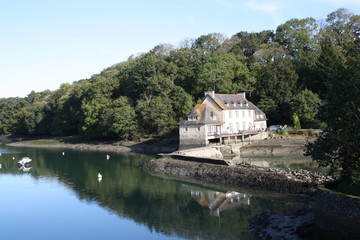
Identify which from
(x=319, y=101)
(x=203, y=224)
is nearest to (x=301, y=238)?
(x=203, y=224)

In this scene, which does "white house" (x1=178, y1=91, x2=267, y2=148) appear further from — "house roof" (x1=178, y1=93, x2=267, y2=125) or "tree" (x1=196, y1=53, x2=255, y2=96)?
"tree" (x1=196, y1=53, x2=255, y2=96)

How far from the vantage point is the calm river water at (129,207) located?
87.4 feet

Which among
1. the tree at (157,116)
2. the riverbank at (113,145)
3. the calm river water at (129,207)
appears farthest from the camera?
the tree at (157,116)

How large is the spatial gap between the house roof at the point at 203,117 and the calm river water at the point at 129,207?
43.8 ft

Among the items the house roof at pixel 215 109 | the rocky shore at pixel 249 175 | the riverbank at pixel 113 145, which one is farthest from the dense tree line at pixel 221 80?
the rocky shore at pixel 249 175

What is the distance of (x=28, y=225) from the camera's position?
97.9ft

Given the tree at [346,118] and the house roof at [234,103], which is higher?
the house roof at [234,103]

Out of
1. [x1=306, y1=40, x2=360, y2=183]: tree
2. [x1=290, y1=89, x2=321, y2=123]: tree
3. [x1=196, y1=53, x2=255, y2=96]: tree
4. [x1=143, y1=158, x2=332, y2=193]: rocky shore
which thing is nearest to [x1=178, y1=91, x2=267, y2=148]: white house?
[x1=290, y1=89, x2=321, y2=123]: tree

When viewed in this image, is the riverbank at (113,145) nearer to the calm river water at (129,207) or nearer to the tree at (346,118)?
the calm river water at (129,207)

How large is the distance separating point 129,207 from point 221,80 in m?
45.6

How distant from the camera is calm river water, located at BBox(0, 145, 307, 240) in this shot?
26.6 meters

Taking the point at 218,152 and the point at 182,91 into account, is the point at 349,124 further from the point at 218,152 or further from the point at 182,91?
the point at 182,91

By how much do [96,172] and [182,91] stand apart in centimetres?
3225

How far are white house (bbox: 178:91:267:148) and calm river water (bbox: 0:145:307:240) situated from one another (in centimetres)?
1245
